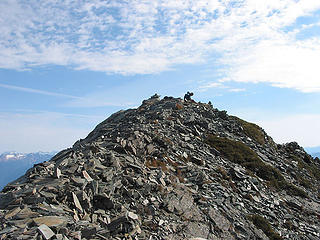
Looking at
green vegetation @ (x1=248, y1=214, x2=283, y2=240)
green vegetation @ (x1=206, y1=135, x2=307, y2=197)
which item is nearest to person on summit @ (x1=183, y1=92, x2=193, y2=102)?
green vegetation @ (x1=206, y1=135, x2=307, y2=197)

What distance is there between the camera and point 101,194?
1410 centimetres

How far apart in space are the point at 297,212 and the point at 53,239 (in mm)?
21759

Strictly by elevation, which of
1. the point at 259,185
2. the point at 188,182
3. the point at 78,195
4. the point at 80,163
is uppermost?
the point at 80,163

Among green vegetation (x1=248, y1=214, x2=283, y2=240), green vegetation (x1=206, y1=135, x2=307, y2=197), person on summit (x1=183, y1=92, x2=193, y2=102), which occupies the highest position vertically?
person on summit (x1=183, y1=92, x2=193, y2=102)

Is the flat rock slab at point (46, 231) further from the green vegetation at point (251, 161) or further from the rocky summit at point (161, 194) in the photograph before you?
the green vegetation at point (251, 161)

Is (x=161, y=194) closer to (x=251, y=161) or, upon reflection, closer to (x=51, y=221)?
(x=51, y=221)

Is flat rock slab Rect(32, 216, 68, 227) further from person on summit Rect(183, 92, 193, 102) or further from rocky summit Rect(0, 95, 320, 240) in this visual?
person on summit Rect(183, 92, 193, 102)

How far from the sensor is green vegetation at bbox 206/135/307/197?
28297 mm

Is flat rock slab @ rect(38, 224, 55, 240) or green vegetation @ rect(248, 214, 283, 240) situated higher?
flat rock slab @ rect(38, 224, 55, 240)

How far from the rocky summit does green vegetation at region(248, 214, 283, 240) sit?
0.26ft

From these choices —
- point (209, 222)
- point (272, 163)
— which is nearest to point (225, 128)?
point (272, 163)

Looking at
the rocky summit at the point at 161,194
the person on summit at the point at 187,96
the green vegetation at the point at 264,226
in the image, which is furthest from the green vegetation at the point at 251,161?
the person on summit at the point at 187,96

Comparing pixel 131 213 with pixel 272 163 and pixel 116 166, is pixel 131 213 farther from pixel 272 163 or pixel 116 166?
pixel 272 163

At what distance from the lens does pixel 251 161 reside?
31.9 m
